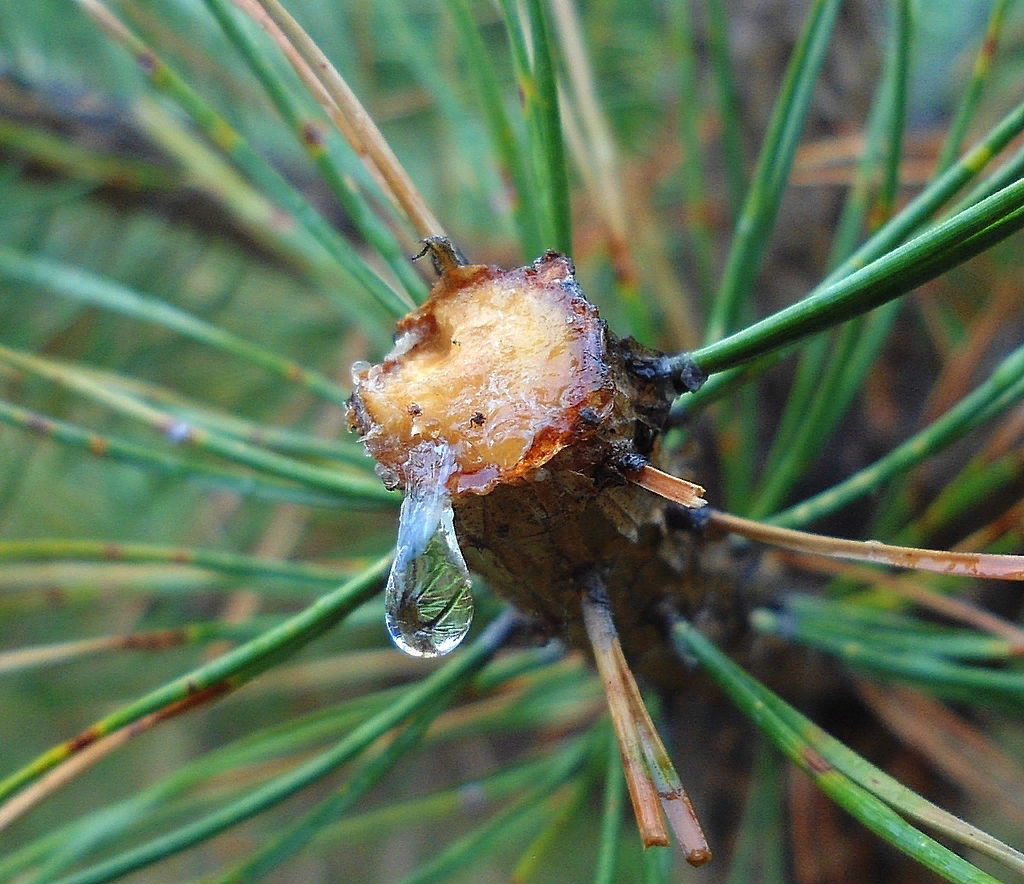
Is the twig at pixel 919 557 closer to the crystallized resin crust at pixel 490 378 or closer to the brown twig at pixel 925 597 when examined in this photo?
the crystallized resin crust at pixel 490 378

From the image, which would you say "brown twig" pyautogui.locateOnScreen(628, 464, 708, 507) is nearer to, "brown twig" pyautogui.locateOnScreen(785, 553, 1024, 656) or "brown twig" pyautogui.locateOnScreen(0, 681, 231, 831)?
"brown twig" pyautogui.locateOnScreen(0, 681, 231, 831)

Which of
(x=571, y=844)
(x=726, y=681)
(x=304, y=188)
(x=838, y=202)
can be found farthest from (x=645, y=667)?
(x=571, y=844)

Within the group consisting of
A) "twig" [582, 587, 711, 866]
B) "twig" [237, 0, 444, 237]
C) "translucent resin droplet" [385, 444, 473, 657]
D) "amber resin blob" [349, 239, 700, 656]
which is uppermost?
"twig" [237, 0, 444, 237]

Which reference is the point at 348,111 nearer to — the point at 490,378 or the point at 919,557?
the point at 490,378

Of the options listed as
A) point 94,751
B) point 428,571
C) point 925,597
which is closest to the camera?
point 428,571

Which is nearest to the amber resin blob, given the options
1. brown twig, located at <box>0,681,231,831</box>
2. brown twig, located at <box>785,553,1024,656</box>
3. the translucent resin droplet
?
the translucent resin droplet

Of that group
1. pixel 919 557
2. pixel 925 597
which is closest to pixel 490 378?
pixel 919 557

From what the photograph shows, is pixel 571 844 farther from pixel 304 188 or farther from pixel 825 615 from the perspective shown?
pixel 304 188

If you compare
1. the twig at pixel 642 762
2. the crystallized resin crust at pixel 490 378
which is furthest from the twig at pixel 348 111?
the twig at pixel 642 762
